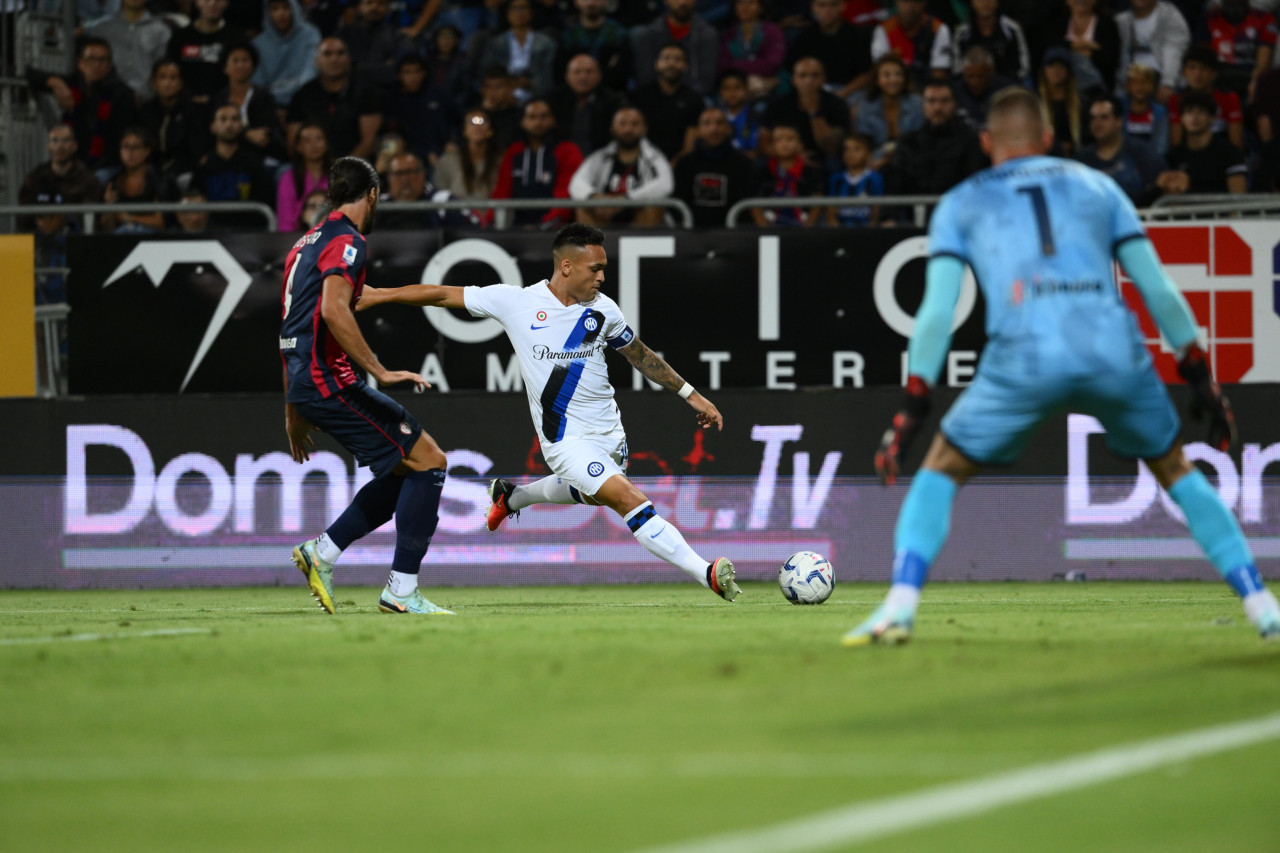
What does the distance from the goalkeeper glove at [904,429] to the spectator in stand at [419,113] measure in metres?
11.4

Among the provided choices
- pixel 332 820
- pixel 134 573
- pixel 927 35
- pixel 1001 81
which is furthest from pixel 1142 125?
pixel 332 820

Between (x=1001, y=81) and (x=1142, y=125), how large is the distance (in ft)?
4.53

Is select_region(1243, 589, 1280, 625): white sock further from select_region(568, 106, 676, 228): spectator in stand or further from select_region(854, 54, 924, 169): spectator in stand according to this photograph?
select_region(854, 54, 924, 169): spectator in stand

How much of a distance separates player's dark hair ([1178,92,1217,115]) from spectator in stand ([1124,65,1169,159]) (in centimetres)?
37

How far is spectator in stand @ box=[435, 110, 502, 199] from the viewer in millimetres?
15672

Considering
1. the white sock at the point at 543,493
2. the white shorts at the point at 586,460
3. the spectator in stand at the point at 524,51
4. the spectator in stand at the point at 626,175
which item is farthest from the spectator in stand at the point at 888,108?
the white shorts at the point at 586,460

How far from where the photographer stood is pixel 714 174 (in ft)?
50.0

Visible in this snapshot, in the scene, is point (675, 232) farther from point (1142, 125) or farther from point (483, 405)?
point (1142, 125)

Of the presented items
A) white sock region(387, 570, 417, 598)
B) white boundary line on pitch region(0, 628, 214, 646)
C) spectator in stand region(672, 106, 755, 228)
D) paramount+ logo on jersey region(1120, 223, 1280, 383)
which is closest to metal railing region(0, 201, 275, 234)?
spectator in stand region(672, 106, 755, 228)

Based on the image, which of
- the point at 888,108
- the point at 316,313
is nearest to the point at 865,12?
the point at 888,108

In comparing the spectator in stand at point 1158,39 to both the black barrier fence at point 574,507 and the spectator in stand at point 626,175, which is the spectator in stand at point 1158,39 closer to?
the black barrier fence at point 574,507

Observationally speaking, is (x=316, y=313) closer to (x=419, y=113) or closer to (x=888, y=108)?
(x=419, y=113)

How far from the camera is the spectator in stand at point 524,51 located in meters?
17.5

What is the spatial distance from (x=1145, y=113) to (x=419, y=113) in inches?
272
